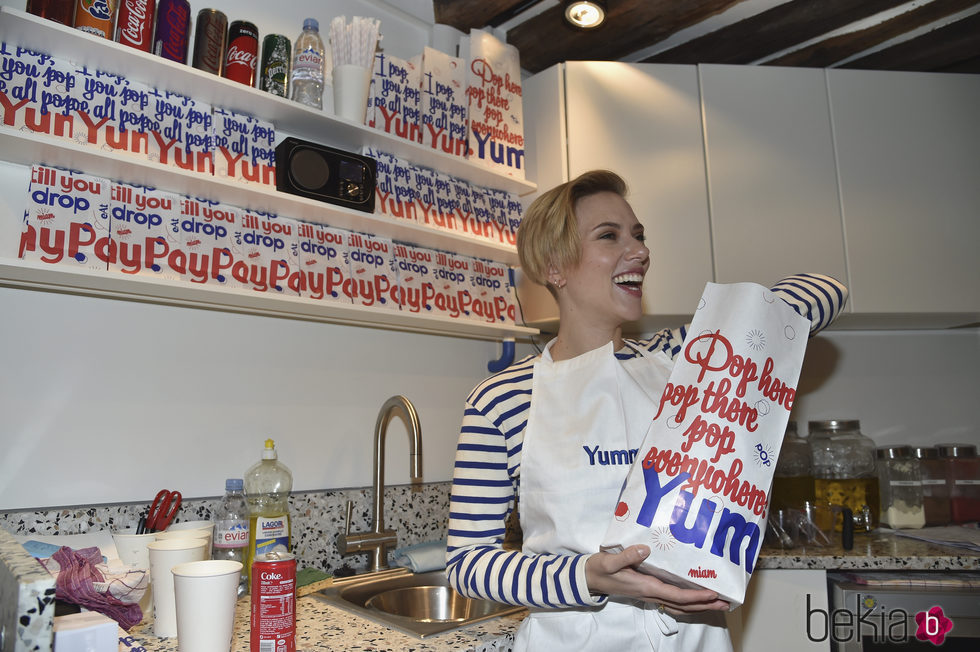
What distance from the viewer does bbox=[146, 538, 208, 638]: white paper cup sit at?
1.08 m

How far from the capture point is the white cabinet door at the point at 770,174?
2045 millimetres

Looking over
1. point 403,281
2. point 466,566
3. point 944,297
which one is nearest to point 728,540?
point 466,566

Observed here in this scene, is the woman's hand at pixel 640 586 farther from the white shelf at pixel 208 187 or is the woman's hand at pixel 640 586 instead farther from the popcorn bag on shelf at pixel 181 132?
the popcorn bag on shelf at pixel 181 132

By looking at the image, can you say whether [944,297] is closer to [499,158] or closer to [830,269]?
[830,269]

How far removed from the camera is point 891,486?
80.5 inches

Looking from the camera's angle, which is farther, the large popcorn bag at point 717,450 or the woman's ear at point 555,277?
the woman's ear at point 555,277

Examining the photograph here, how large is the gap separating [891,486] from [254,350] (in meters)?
1.94

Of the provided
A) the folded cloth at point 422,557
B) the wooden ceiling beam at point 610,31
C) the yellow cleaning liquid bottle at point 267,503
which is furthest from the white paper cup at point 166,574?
the wooden ceiling beam at point 610,31

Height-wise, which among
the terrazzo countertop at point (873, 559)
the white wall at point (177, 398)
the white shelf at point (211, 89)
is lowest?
the terrazzo countertop at point (873, 559)

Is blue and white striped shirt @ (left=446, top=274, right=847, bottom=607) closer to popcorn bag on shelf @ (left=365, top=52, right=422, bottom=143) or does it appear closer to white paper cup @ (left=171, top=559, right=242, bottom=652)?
white paper cup @ (left=171, top=559, right=242, bottom=652)

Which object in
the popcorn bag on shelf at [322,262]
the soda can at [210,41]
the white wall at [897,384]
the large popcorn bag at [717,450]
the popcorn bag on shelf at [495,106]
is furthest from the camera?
the white wall at [897,384]

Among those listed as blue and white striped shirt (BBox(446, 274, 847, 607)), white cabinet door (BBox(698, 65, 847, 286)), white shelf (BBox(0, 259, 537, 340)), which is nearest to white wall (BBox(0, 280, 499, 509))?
white shelf (BBox(0, 259, 537, 340))

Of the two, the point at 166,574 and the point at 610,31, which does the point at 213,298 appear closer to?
the point at 166,574

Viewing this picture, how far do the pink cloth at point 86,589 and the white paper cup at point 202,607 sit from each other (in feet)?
0.44
